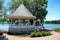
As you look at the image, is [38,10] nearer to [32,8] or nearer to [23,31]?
[32,8]

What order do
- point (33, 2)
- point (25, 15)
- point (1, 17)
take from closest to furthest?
→ point (25, 15) → point (1, 17) → point (33, 2)

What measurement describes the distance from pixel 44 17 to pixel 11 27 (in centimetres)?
2136

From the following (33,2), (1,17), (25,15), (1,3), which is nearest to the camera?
(25,15)

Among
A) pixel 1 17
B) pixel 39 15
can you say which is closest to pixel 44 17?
pixel 39 15

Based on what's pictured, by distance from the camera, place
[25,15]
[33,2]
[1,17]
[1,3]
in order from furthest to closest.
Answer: [33,2], [1,17], [1,3], [25,15]

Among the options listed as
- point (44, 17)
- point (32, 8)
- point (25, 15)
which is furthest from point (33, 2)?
point (25, 15)

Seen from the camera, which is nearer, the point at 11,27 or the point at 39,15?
the point at 11,27

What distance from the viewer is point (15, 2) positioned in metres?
52.4

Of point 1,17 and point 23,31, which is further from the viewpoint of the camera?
point 1,17

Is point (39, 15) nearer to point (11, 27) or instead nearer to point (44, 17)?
point (44, 17)

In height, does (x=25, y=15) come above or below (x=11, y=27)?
above

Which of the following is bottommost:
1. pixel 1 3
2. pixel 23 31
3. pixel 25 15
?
pixel 23 31

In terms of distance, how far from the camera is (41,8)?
166 feet

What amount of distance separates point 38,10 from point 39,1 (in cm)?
254
